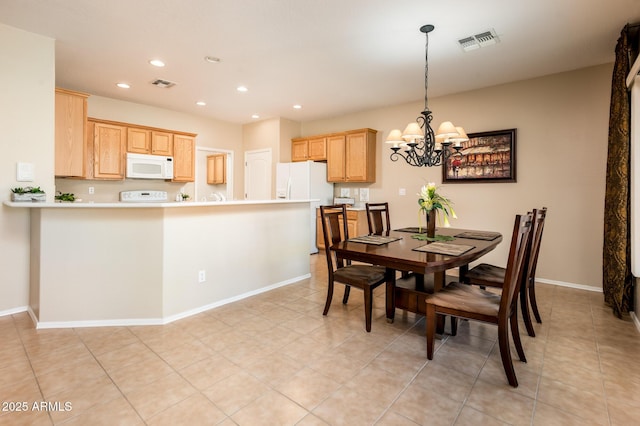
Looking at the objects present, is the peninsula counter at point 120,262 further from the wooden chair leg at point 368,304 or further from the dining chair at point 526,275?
the dining chair at point 526,275

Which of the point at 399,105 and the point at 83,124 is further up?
the point at 399,105

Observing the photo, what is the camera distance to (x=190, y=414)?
1610 millimetres

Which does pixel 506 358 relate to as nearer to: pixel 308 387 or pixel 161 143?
pixel 308 387

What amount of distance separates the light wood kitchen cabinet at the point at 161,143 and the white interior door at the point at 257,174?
1.76 metres

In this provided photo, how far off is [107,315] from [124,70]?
2.97 m

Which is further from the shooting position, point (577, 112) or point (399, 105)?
point (399, 105)

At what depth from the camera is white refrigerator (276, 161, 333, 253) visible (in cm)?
586

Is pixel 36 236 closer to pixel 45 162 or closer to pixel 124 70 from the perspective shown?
pixel 45 162

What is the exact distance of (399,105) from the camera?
5320mm

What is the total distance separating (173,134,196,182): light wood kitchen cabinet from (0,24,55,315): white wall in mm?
2532

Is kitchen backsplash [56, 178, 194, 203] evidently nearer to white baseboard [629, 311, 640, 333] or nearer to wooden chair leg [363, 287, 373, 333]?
wooden chair leg [363, 287, 373, 333]

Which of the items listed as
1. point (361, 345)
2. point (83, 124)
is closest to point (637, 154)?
point (361, 345)

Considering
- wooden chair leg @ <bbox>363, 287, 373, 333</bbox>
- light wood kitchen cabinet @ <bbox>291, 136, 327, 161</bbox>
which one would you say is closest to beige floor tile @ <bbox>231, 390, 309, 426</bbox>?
wooden chair leg @ <bbox>363, 287, 373, 333</bbox>

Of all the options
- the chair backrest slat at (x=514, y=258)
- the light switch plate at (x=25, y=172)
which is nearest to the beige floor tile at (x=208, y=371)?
the chair backrest slat at (x=514, y=258)
